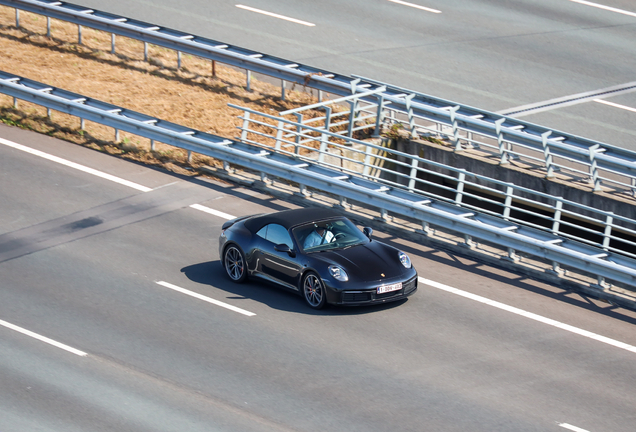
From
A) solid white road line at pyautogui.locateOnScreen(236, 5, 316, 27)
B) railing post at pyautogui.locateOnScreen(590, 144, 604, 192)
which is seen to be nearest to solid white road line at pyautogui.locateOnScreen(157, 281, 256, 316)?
railing post at pyautogui.locateOnScreen(590, 144, 604, 192)

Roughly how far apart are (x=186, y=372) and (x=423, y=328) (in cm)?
348

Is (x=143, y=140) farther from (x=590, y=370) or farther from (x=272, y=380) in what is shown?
(x=590, y=370)

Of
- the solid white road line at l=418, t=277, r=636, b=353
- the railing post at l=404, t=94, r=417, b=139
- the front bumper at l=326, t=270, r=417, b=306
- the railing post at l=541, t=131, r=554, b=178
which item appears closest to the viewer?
the solid white road line at l=418, t=277, r=636, b=353

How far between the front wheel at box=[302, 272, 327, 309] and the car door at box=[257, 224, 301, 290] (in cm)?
19

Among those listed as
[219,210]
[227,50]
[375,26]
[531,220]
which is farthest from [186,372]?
[375,26]

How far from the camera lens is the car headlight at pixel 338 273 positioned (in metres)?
12.7

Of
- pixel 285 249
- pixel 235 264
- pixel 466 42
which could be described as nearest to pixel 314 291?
pixel 285 249

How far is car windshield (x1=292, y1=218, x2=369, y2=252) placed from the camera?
13.5m

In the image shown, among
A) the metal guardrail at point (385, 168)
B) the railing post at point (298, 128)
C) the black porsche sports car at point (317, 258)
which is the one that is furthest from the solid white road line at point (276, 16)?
the black porsche sports car at point (317, 258)

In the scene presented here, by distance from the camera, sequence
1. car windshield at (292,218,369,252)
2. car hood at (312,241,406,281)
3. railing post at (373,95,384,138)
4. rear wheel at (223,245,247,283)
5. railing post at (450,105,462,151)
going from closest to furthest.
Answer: car hood at (312,241,406,281) < car windshield at (292,218,369,252) < rear wheel at (223,245,247,283) < railing post at (450,105,462,151) < railing post at (373,95,384,138)

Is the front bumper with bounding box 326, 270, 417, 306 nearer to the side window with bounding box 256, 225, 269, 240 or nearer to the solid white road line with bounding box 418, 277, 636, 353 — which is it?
the solid white road line with bounding box 418, 277, 636, 353

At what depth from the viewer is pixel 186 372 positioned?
11.0 m

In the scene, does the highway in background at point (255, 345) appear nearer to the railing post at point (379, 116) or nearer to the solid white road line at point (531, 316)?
the solid white road line at point (531, 316)

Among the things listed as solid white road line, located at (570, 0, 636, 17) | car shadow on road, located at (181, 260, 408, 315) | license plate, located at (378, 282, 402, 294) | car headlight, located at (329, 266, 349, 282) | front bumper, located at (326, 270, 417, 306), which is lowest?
car shadow on road, located at (181, 260, 408, 315)
